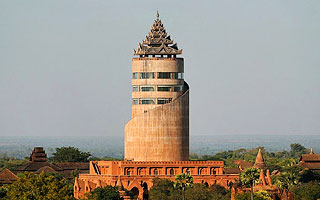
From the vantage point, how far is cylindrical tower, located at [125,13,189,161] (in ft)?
548

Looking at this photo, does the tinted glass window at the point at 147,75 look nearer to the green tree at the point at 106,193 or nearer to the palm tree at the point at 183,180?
the green tree at the point at 106,193

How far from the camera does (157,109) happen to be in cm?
16650

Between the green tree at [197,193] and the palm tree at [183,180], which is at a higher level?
the palm tree at [183,180]

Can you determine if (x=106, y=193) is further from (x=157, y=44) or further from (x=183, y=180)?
(x=157, y=44)

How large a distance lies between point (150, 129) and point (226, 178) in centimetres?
1217

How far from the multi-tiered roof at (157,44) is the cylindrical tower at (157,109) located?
14 cm

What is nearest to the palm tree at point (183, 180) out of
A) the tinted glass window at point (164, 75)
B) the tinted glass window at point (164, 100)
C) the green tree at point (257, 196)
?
the green tree at point (257, 196)

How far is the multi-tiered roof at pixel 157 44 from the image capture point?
168750 millimetres

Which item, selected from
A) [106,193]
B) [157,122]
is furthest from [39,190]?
[157,122]

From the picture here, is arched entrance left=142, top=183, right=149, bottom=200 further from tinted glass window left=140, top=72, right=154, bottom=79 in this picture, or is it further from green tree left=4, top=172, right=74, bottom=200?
green tree left=4, top=172, right=74, bottom=200

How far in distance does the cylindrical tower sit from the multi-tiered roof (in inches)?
5.3

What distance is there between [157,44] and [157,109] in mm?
9850

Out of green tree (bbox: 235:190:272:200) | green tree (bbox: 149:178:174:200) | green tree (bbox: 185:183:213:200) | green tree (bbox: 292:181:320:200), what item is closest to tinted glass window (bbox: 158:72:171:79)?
green tree (bbox: 149:178:174:200)

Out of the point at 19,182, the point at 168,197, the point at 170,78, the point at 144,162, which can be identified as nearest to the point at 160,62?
the point at 170,78
